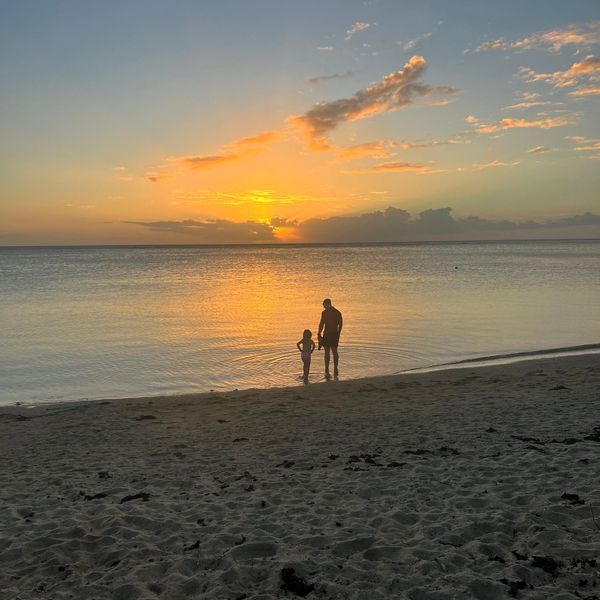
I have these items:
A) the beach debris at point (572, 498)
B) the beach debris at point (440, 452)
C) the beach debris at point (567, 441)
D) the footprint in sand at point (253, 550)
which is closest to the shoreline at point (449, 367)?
the beach debris at point (440, 452)

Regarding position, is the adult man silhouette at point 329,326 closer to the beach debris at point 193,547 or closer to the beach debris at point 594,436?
the beach debris at point 594,436

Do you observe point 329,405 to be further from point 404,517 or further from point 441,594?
point 441,594

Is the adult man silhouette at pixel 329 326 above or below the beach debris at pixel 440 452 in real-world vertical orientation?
above

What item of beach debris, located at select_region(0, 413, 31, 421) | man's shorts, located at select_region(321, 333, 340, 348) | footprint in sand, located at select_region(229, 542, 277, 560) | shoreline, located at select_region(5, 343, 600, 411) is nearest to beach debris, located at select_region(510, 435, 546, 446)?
footprint in sand, located at select_region(229, 542, 277, 560)

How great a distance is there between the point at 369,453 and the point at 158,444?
3711 millimetres

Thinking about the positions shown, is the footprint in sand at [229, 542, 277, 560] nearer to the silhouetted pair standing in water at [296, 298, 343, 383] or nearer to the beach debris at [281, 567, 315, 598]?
the beach debris at [281, 567, 315, 598]

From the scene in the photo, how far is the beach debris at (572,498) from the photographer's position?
6019mm

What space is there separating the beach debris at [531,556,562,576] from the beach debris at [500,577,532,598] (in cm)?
31

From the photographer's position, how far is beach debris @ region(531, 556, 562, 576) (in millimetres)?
4753

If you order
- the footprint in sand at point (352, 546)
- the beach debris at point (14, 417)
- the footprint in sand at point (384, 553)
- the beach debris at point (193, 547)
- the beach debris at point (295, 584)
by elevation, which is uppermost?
the beach debris at point (295, 584)


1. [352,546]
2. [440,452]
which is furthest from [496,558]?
[440,452]

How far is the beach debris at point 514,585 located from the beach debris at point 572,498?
6.05 ft

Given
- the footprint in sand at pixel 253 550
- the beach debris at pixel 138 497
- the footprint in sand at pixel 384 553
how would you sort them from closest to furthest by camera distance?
the footprint in sand at pixel 384 553 → the footprint in sand at pixel 253 550 → the beach debris at pixel 138 497

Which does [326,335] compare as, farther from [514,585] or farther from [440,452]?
[514,585]
